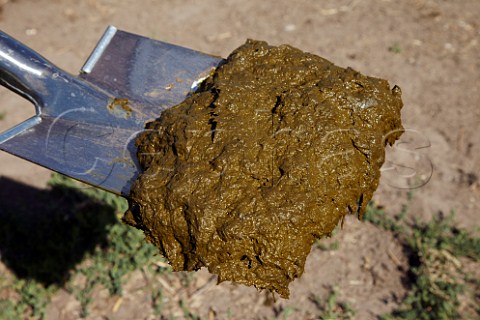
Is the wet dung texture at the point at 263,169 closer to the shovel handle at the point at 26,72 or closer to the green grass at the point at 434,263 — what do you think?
the shovel handle at the point at 26,72

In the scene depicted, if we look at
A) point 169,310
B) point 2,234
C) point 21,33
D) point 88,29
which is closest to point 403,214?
point 169,310

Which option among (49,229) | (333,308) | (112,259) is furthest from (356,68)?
(49,229)

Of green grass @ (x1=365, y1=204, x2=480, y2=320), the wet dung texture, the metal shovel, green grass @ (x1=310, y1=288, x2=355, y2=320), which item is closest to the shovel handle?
the metal shovel

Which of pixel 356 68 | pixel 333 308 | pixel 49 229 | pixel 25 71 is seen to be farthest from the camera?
pixel 356 68

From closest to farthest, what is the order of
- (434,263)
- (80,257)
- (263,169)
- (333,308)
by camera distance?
(263,169)
(333,308)
(434,263)
(80,257)

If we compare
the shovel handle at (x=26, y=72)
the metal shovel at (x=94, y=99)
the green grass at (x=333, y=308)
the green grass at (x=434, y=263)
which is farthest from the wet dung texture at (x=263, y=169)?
the green grass at (x=434, y=263)

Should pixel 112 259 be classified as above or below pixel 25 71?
below

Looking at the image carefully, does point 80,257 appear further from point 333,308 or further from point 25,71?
point 333,308
